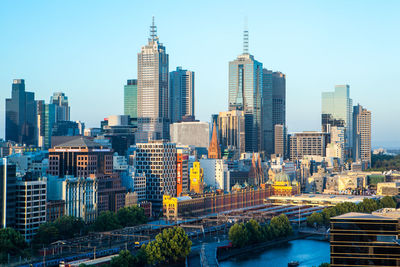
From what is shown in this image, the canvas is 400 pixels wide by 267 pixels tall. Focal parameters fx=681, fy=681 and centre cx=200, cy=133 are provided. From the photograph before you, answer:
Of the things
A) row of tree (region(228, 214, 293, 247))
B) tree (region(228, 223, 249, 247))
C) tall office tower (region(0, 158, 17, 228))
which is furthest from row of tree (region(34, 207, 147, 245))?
row of tree (region(228, 214, 293, 247))

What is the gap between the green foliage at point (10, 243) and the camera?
91.0 metres

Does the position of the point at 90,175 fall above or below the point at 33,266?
above

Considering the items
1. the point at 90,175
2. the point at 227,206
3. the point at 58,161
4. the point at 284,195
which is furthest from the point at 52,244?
the point at 284,195

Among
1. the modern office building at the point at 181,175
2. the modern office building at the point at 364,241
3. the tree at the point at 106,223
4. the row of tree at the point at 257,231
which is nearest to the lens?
the modern office building at the point at 364,241

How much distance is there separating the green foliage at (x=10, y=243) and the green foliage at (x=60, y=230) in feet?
Result: 18.9

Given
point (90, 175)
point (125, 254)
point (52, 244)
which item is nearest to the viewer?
point (125, 254)

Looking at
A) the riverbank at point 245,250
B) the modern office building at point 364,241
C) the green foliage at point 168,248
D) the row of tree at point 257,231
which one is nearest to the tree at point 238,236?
the row of tree at point 257,231

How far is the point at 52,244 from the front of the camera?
98812 millimetres

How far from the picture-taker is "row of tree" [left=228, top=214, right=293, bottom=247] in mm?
111750

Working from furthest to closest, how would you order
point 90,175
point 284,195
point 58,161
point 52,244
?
point 284,195
point 58,161
point 90,175
point 52,244

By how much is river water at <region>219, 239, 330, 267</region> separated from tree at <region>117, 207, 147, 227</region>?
77.3 feet

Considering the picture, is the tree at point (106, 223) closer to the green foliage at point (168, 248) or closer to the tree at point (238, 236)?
the tree at point (238, 236)

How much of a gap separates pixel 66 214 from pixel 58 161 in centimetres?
2248

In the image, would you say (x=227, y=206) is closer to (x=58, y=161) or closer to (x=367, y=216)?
(x=58, y=161)
